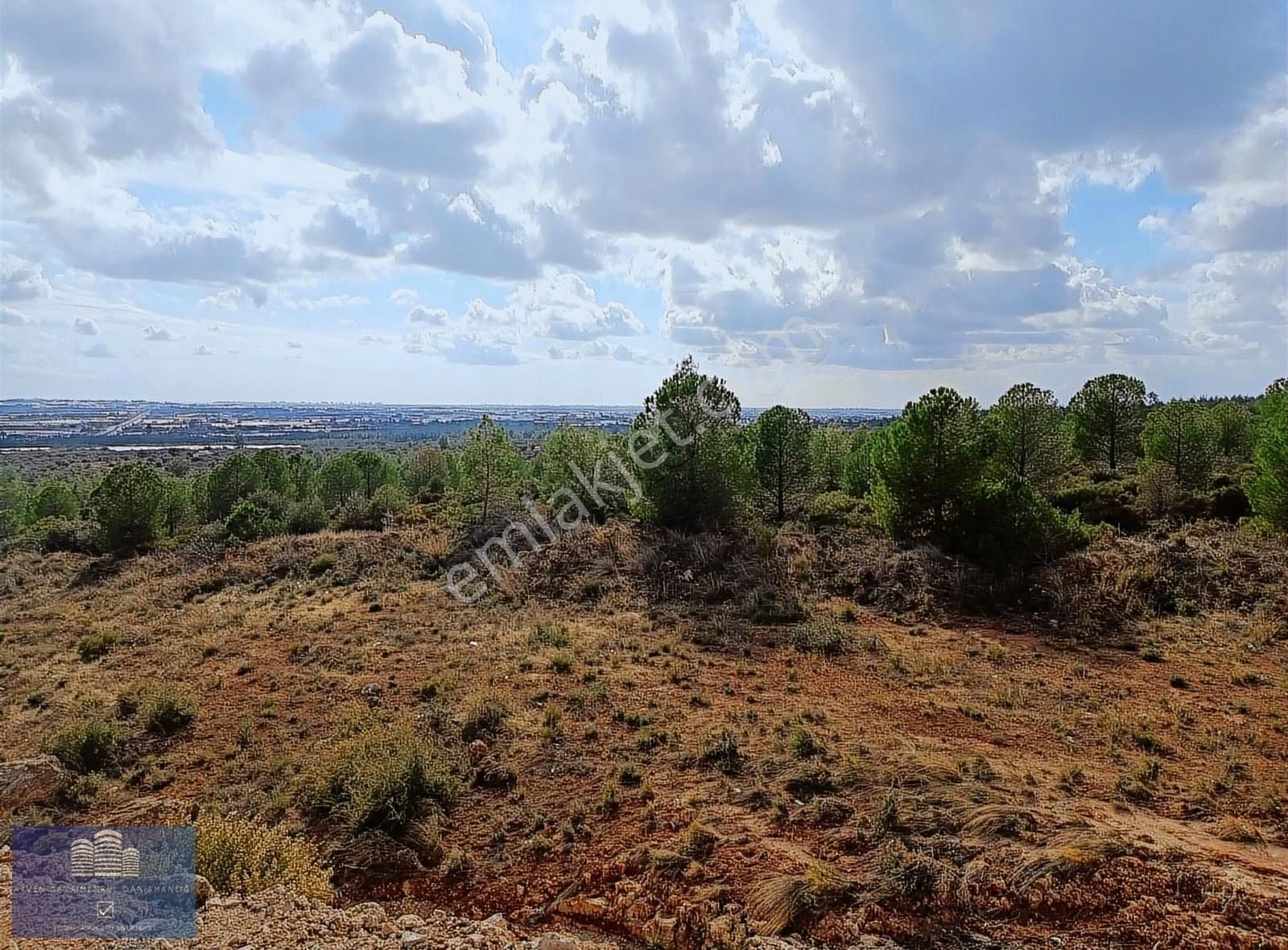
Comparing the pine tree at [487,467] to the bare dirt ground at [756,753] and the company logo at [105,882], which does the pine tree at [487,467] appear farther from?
the company logo at [105,882]

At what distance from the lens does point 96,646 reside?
1509 cm

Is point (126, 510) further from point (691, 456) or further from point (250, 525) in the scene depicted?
point (691, 456)

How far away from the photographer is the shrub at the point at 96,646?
586 inches

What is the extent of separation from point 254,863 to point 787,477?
2318 cm

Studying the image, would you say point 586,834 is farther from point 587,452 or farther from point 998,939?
point 587,452

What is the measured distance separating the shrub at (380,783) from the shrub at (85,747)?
3391 millimetres

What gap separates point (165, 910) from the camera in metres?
5.00

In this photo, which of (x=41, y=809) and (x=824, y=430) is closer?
(x=41, y=809)

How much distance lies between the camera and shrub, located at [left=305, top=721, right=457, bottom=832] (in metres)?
7.18

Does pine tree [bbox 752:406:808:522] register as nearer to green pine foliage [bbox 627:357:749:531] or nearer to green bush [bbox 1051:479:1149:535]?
green pine foliage [bbox 627:357:749:531]

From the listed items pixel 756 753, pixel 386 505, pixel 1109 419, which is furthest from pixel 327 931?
pixel 1109 419

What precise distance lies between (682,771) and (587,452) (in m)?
23.2

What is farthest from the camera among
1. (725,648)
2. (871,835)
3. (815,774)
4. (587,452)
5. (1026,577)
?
(587,452)

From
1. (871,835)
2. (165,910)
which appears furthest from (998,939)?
(165,910)
